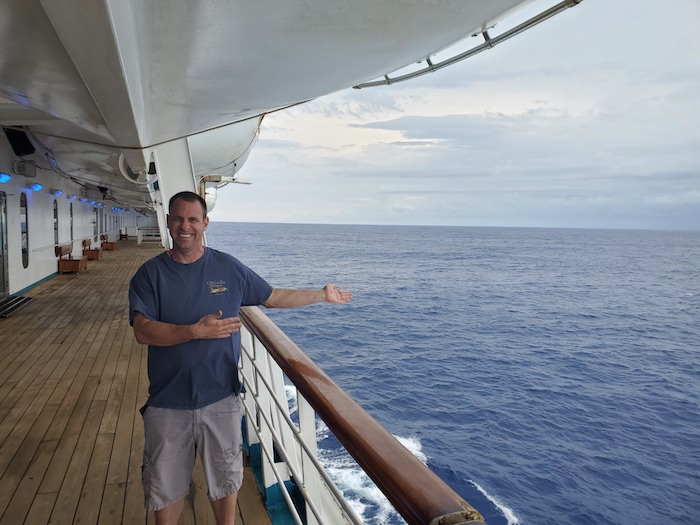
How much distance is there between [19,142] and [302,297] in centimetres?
597

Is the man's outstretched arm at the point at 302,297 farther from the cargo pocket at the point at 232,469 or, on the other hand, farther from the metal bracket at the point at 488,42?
the metal bracket at the point at 488,42

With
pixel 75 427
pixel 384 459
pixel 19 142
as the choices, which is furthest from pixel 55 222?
pixel 384 459

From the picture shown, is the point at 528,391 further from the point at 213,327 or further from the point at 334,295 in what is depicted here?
the point at 213,327

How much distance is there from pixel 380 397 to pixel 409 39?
11.1 metres

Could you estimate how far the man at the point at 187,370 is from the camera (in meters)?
1.14

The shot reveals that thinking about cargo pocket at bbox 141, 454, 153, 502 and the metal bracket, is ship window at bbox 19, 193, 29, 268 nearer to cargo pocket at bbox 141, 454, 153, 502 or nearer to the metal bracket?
the metal bracket

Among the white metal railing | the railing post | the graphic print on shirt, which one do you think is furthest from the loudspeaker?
the railing post

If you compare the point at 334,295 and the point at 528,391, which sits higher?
the point at 334,295

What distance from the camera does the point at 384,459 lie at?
0.62m

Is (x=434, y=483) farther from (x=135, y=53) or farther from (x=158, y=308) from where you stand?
(x=135, y=53)

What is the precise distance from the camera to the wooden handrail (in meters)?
0.51

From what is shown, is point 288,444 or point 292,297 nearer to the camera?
point 292,297

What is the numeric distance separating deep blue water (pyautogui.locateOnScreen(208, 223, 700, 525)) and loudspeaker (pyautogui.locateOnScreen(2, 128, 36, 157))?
6.19 m

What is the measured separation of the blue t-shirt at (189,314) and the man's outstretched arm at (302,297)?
12 centimetres
